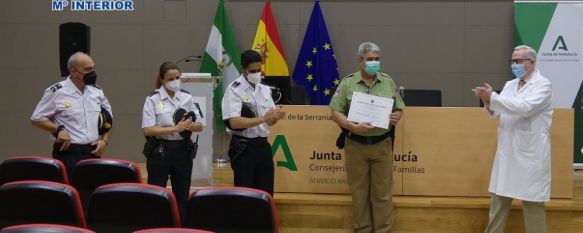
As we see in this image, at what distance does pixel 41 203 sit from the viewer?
121 inches

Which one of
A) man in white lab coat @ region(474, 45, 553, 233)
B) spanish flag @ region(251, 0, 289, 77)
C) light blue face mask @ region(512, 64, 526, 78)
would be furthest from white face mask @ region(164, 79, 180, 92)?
spanish flag @ region(251, 0, 289, 77)

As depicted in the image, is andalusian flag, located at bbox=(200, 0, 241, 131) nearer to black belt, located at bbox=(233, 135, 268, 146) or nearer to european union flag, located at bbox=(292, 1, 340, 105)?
european union flag, located at bbox=(292, 1, 340, 105)

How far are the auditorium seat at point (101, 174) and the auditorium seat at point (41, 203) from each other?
0.84 meters

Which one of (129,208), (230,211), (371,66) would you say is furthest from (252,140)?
(129,208)

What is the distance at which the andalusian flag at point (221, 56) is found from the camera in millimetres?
8508

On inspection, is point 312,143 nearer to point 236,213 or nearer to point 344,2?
point 236,213

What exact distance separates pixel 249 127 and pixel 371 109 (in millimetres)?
935

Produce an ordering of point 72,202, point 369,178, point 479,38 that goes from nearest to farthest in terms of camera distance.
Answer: point 72,202 < point 369,178 < point 479,38

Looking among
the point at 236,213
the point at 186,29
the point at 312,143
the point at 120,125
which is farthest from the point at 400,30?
the point at 236,213

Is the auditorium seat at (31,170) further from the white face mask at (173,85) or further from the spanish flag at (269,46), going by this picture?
the spanish flag at (269,46)

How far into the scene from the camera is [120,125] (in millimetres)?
8969

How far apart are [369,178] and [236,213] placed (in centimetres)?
227

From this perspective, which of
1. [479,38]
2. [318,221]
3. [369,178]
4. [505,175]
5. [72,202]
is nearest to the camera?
[72,202]

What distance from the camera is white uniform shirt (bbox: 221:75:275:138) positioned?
192 inches
